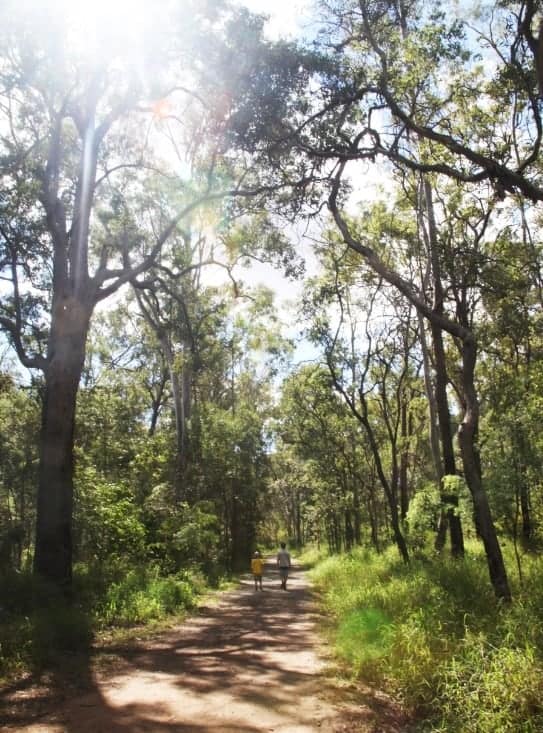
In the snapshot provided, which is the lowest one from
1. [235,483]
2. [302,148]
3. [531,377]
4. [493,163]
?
[235,483]

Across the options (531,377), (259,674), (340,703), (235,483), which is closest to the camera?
(340,703)

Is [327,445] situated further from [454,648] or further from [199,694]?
[199,694]

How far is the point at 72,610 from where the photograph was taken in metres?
9.27

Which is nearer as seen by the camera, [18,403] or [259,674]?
[259,674]

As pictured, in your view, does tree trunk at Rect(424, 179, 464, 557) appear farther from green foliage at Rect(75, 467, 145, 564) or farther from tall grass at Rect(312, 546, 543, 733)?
green foliage at Rect(75, 467, 145, 564)

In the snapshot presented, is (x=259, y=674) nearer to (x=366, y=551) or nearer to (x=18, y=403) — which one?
(x=366, y=551)

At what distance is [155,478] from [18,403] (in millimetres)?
10640

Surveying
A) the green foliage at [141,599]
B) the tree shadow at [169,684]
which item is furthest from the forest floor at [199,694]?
the green foliage at [141,599]

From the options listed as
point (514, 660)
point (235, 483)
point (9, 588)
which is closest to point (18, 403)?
point (235, 483)

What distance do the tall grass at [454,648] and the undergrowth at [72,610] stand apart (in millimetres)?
3901

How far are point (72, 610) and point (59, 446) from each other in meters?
3.25

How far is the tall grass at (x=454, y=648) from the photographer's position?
4648 millimetres

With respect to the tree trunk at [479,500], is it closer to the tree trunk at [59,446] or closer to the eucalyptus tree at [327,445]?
the tree trunk at [59,446]

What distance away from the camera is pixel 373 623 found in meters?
8.15
